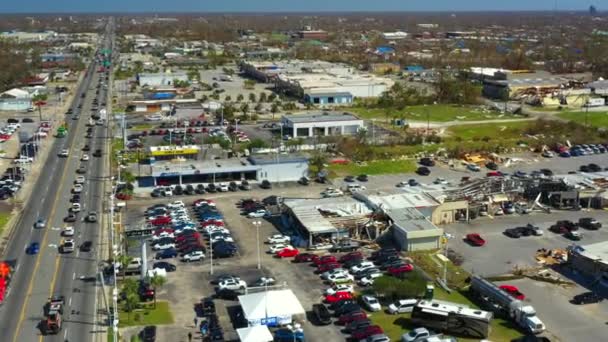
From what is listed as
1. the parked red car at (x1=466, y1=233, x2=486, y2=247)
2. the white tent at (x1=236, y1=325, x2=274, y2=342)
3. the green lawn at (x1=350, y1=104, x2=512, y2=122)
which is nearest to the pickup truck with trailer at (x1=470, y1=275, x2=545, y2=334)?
the parked red car at (x1=466, y1=233, x2=486, y2=247)

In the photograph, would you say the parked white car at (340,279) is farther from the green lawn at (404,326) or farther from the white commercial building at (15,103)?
the white commercial building at (15,103)

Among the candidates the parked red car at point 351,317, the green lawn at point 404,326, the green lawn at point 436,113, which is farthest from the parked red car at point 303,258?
the green lawn at point 436,113

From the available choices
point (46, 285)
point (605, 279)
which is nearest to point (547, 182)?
point (605, 279)

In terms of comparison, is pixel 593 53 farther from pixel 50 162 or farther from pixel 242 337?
pixel 242 337

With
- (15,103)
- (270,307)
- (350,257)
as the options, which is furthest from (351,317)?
(15,103)

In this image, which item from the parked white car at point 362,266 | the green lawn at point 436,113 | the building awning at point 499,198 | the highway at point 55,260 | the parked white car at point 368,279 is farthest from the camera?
the green lawn at point 436,113

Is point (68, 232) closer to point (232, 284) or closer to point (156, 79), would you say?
point (232, 284)
